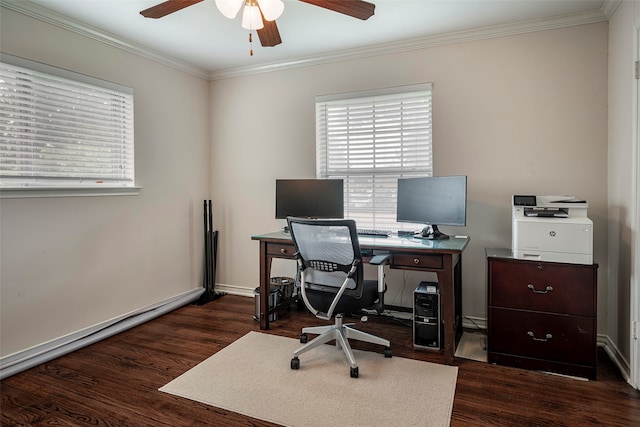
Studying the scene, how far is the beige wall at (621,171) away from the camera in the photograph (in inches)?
86.7

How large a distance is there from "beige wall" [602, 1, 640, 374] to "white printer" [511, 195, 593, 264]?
0.84ft

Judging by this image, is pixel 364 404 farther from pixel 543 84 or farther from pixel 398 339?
pixel 543 84

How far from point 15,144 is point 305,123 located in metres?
2.32

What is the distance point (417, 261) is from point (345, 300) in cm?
61

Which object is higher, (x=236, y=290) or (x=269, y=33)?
(x=269, y=33)

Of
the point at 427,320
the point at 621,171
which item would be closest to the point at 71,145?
the point at 427,320

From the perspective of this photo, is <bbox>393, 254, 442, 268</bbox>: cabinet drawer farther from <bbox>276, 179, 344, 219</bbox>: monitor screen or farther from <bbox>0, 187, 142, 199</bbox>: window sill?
<bbox>0, 187, 142, 199</bbox>: window sill

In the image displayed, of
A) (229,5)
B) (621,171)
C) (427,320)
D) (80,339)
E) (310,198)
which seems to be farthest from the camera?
(310,198)

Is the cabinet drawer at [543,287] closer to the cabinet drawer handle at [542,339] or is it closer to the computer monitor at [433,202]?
the cabinet drawer handle at [542,339]

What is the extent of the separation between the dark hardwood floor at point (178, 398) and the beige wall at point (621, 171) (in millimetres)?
362

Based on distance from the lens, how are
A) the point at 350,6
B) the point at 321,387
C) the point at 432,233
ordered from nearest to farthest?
the point at 350,6, the point at 321,387, the point at 432,233

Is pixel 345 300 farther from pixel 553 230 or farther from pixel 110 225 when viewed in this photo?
pixel 110 225

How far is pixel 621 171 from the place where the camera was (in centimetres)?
239

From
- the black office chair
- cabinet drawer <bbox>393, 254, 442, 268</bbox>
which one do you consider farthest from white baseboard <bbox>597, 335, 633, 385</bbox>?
the black office chair
